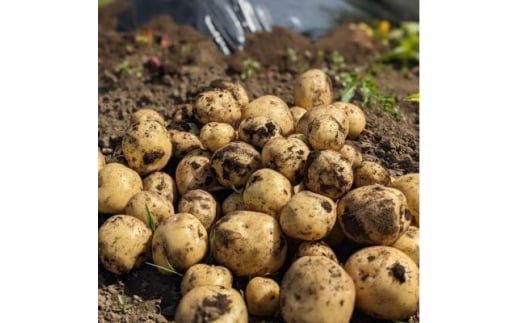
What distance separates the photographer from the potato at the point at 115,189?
2783 mm

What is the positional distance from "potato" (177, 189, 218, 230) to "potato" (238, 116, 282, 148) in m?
0.31

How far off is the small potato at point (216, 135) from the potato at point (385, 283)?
89 centimetres

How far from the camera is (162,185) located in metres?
2.92

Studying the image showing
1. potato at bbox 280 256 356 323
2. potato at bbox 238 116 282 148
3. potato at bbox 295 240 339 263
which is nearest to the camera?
potato at bbox 280 256 356 323

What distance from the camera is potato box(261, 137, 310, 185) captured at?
2643 mm

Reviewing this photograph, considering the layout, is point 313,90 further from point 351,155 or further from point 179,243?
point 179,243

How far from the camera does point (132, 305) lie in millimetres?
2533

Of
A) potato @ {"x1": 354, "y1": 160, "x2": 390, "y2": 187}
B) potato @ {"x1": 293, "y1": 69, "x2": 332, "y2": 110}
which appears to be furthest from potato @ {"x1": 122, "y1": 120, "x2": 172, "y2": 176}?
potato @ {"x1": 354, "y1": 160, "x2": 390, "y2": 187}

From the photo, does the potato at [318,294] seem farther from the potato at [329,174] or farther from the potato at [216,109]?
the potato at [216,109]

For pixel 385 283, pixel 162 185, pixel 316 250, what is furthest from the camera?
pixel 162 185

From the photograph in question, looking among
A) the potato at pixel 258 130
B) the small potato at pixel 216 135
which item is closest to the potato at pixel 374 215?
the potato at pixel 258 130

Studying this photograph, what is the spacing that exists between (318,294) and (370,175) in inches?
25.5

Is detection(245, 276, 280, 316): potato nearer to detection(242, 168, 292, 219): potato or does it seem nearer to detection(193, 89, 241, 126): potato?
detection(242, 168, 292, 219): potato

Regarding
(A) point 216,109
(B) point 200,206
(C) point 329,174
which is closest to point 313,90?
(A) point 216,109
